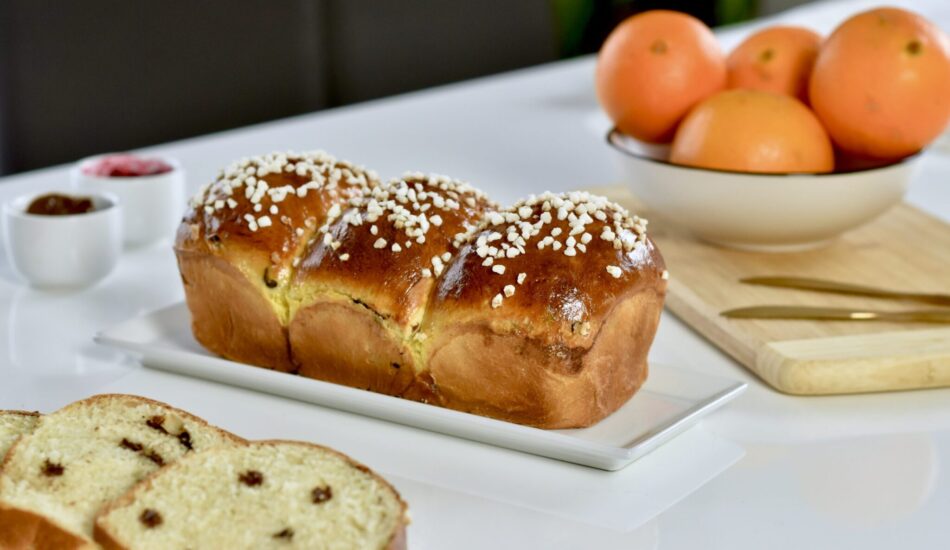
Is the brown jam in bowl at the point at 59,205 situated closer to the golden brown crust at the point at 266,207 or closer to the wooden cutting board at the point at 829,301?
the golden brown crust at the point at 266,207

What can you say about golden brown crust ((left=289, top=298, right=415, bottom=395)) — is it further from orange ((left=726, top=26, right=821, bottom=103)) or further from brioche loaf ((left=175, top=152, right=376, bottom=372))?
orange ((left=726, top=26, right=821, bottom=103))

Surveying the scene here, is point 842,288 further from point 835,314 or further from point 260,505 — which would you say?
point 260,505

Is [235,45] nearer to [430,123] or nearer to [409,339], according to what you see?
[430,123]

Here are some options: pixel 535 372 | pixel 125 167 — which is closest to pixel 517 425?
pixel 535 372

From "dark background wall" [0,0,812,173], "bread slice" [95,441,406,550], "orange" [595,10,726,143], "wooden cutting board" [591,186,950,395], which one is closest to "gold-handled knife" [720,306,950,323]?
"wooden cutting board" [591,186,950,395]

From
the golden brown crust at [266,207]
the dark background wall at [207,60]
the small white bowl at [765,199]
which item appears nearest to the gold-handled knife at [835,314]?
the small white bowl at [765,199]
